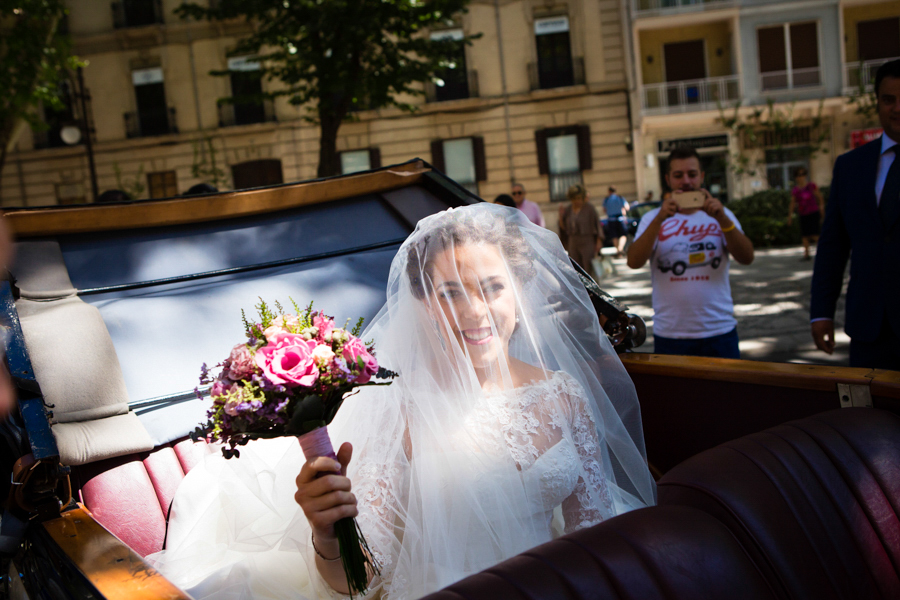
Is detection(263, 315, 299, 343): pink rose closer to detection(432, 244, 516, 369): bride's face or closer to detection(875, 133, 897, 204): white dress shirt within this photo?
detection(432, 244, 516, 369): bride's face

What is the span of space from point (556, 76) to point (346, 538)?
63.8 ft

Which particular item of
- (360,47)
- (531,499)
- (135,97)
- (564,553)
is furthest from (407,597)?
(135,97)

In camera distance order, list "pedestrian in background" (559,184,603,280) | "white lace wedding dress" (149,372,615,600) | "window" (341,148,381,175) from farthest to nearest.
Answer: "window" (341,148,381,175) → "pedestrian in background" (559,184,603,280) → "white lace wedding dress" (149,372,615,600)

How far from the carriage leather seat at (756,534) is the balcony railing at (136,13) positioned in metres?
22.2

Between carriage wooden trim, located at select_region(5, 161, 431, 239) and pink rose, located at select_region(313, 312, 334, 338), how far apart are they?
149cm

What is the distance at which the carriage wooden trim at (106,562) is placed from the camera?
4.26 ft

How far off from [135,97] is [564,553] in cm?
2231

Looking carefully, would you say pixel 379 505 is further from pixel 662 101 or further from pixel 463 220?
pixel 662 101

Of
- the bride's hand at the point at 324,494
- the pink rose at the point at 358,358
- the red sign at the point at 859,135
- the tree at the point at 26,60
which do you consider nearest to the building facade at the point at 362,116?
the red sign at the point at 859,135

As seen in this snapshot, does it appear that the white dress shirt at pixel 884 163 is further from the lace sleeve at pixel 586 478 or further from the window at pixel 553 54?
the window at pixel 553 54

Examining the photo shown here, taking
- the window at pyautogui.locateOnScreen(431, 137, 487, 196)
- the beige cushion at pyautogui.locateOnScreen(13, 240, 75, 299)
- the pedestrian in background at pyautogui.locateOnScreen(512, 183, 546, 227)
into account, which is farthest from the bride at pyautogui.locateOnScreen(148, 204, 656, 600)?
the window at pyautogui.locateOnScreen(431, 137, 487, 196)

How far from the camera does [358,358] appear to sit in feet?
5.10

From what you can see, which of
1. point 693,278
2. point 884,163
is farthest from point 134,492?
point 884,163

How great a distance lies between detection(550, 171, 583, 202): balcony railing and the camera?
63.7ft
